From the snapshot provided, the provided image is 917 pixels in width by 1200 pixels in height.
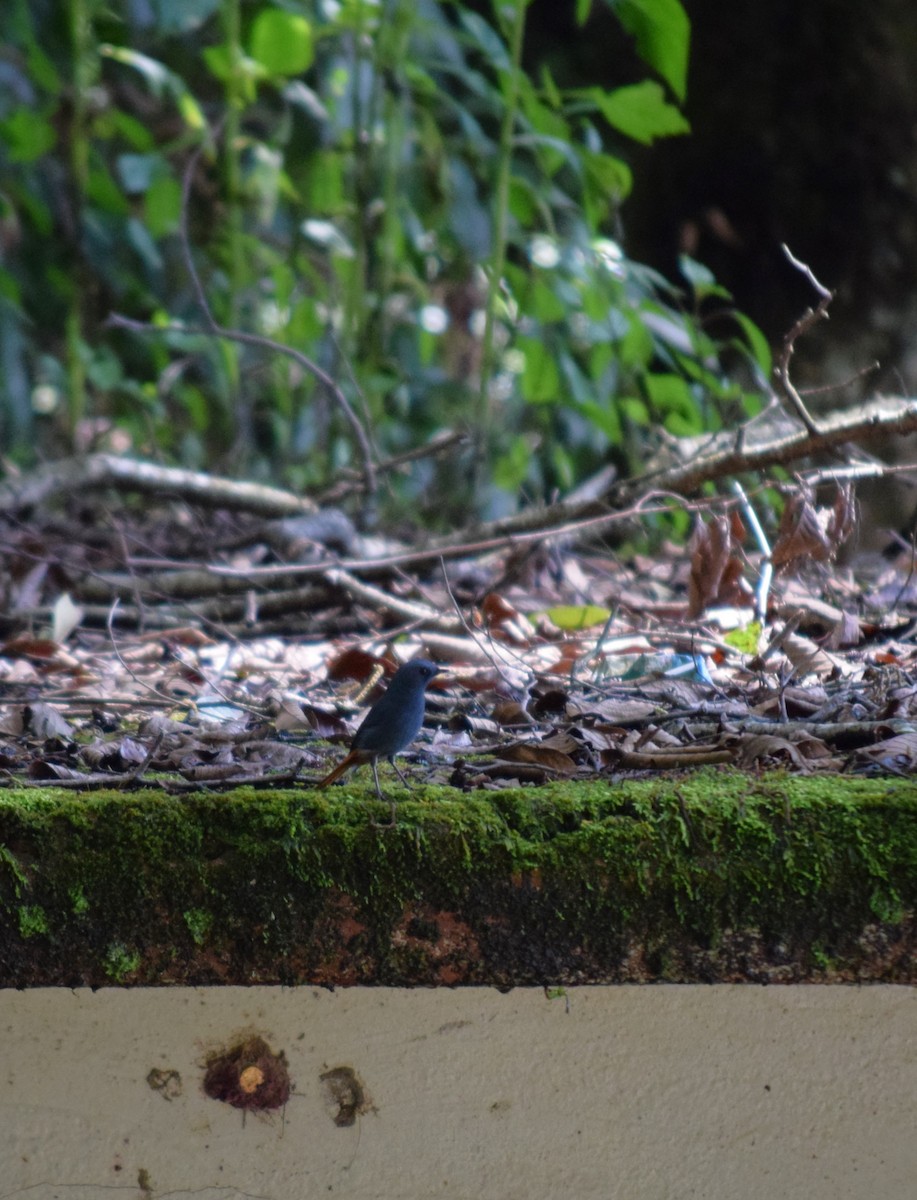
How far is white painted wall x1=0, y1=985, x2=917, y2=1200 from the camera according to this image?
1416mm

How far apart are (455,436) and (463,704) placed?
106 cm

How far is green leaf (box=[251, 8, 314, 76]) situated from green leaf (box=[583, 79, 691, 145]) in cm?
133

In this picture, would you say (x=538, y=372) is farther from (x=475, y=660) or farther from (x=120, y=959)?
(x=120, y=959)

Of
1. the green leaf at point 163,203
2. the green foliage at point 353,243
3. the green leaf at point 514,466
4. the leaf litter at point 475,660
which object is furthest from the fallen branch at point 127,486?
the green leaf at point 163,203

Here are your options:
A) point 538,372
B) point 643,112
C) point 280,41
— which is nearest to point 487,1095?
point 643,112

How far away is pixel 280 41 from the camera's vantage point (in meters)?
3.96

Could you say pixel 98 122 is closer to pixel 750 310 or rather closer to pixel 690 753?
pixel 750 310

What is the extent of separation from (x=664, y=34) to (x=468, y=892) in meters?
2.21

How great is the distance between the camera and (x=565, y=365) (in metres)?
3.88

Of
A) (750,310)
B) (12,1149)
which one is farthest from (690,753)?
(750,310)

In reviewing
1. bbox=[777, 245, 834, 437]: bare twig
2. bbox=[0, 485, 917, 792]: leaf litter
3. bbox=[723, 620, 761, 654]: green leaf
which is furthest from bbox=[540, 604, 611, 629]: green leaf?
bbox=[777, 245, 834, 437]: bare twig

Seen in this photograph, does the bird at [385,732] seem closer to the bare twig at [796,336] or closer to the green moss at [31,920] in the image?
the green moss at [31,920]

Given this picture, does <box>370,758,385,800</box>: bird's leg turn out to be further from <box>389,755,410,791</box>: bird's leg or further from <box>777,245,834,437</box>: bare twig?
<box>777,245,834,437</box>: bare twig

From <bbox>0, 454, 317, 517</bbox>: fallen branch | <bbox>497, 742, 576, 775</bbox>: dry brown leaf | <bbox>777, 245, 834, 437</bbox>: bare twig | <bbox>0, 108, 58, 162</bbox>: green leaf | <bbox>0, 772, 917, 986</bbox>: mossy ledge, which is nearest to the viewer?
<bbox>0, 772, 917, 986</bbox>: mossy ledge
